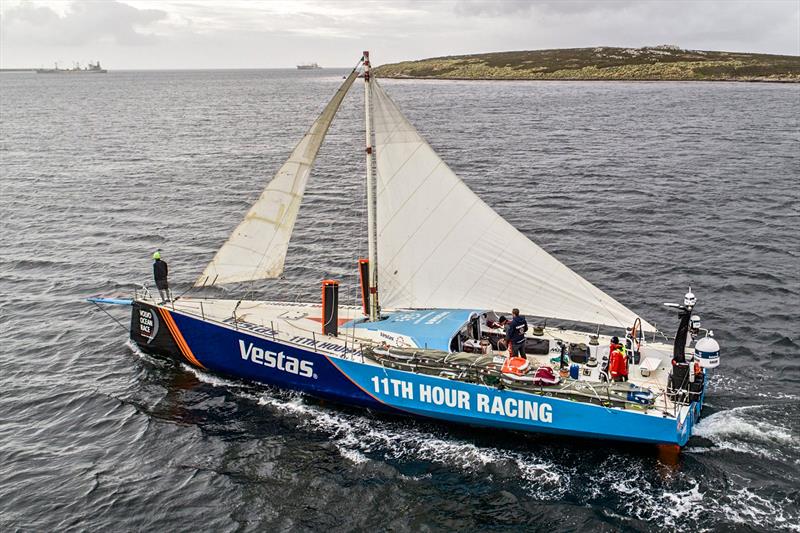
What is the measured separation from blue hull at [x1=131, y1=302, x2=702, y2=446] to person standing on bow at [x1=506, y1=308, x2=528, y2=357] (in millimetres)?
1964

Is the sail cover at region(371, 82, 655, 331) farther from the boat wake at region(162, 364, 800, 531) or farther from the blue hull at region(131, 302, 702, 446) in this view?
the boat wake at region(162, 364, 800, 531)

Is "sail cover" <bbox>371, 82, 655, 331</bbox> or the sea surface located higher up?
"sail cover" <bbox>371, 82, 655, 331</bbox>

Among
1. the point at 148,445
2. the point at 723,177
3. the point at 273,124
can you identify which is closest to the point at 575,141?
the point at 723,177

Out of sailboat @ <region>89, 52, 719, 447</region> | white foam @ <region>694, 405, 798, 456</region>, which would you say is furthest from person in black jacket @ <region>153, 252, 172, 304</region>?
white foam @ <region>694, 405, 798, 456</region>

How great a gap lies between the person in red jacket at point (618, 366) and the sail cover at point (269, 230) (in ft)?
35.7

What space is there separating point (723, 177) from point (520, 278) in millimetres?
40380

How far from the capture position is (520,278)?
2125 cm

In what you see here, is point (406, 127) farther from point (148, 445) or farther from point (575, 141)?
point (575, 141)

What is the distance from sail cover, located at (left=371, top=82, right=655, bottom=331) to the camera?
2088cm

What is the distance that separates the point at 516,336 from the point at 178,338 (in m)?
12.4

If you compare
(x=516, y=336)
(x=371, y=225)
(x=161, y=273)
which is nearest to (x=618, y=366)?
(x=516, y=336)

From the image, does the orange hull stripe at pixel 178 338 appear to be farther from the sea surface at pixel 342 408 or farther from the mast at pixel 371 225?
the mast at pixel 371 225

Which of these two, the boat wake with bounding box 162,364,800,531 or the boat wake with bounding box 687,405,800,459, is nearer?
the boat wake with bounding box 162,364,800,531

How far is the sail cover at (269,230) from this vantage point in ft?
71.5
